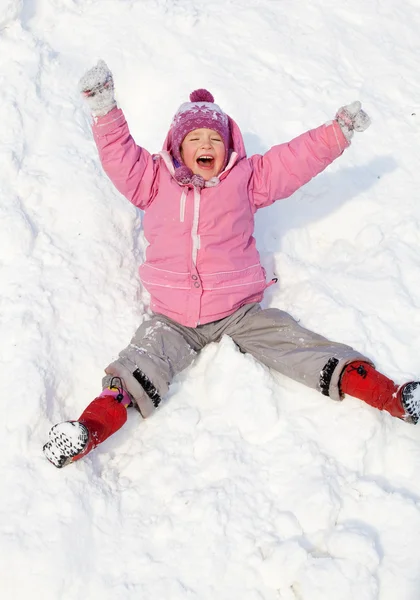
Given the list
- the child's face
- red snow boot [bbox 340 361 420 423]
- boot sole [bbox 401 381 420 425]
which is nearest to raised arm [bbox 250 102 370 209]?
the child's face

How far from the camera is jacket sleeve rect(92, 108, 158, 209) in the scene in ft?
9.30

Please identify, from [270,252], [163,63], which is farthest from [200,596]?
[163,63]

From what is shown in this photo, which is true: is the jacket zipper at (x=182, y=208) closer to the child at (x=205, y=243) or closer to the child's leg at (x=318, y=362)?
the child at (x=205, y=243)

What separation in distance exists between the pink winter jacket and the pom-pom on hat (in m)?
0.12

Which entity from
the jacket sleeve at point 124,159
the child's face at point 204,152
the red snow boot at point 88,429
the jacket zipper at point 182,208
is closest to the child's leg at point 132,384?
the red snow boot at point 88,429

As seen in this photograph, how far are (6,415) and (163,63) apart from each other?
2.68 meters

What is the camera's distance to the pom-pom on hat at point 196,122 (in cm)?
305

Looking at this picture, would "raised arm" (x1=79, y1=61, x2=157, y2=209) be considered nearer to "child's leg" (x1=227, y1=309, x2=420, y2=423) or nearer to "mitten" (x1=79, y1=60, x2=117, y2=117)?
"mitten" (x1=79, y1=60, x2=117, y2=117)

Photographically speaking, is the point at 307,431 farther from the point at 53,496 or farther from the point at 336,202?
the point at 336,202

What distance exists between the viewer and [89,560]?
6.86ft

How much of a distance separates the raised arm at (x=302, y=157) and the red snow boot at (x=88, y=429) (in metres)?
1.26

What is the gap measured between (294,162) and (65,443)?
1697mm

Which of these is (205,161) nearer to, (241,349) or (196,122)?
(196,122)

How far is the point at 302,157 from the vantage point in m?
2.98
